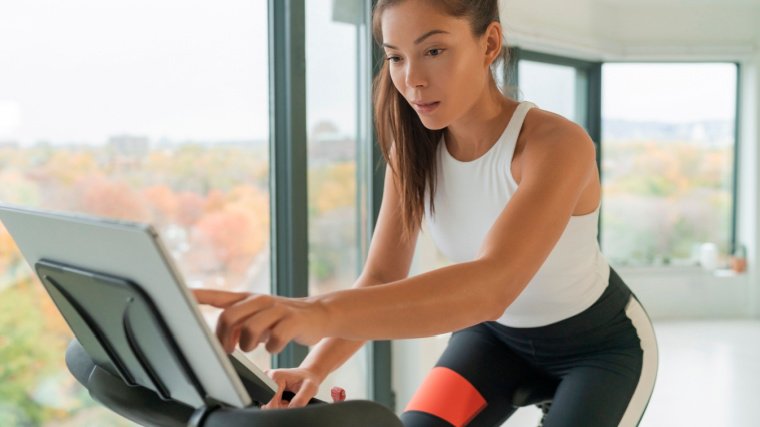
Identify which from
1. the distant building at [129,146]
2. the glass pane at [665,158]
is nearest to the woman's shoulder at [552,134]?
the distant building at [129,146]

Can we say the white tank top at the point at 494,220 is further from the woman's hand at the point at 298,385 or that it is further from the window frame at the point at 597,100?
the window frame at the point at 597,100

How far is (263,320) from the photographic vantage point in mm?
861

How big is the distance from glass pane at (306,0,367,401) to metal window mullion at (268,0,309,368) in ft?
0.41

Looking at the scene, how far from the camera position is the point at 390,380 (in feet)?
11.7

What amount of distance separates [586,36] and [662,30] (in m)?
0.94

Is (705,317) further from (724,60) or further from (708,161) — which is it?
(724,60)

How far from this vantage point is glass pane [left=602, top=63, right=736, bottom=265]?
669 centimetres

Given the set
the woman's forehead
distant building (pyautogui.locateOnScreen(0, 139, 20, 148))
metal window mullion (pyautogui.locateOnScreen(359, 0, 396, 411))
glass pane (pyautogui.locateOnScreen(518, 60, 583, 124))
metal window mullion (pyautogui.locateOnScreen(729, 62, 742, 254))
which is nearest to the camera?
the woman's forehead

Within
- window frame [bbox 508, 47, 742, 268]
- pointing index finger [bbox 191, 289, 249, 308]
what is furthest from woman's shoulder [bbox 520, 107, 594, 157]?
window frame [bbox 508, 47, 742, 268]

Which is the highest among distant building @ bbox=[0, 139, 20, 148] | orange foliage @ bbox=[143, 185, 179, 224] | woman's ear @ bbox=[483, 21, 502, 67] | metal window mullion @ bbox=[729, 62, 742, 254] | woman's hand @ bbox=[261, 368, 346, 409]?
woman's ear @ bbox=[483, 21, 502, 67]

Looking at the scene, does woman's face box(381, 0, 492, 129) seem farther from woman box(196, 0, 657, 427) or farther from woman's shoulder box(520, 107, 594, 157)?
woman's shoulder box(520, 107, 594, 157)

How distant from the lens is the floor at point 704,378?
411cm

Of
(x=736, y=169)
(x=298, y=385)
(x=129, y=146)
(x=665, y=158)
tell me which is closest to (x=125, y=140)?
(x=129, y=146)

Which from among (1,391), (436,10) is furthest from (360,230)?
(436,10)
